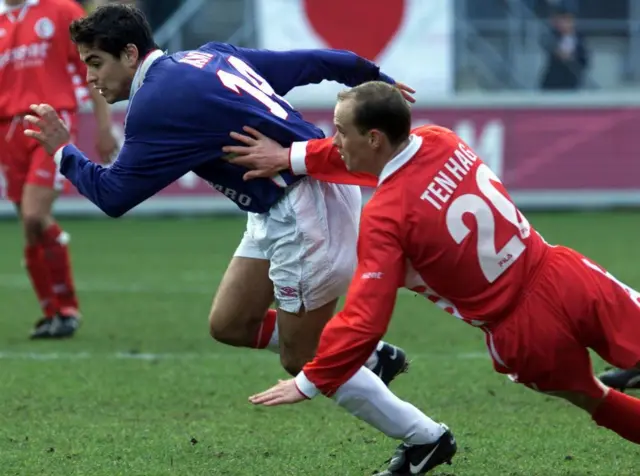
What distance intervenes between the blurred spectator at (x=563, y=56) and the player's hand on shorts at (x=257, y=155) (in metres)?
12.6

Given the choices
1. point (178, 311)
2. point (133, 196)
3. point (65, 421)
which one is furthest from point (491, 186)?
point (178, 311)

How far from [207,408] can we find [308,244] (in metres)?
1.39

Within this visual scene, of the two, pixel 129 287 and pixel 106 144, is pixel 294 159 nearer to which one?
pixel 106 144

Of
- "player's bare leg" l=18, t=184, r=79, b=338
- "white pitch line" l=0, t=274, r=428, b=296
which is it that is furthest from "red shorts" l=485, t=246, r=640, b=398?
"white pitch line" l=0, t=274, r=428, b=296

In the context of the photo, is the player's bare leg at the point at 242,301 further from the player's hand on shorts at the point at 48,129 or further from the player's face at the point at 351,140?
the player's face at the point at 351,140

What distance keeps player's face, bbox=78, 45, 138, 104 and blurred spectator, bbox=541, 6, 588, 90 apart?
12.6m

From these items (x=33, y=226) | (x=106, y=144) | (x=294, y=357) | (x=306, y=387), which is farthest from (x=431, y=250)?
(x=33, y=226)

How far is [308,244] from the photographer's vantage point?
5.23m

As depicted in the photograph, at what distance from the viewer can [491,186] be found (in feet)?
15.0

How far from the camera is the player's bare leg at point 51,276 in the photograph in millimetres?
8391

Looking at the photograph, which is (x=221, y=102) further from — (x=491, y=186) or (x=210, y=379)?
(x=210, y=379)

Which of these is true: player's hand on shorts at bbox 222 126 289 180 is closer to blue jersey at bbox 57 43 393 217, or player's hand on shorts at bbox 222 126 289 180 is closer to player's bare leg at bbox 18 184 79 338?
blue jersey at bbox 57 43 393 217

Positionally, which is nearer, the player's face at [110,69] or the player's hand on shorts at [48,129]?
the player's face at [110,69]

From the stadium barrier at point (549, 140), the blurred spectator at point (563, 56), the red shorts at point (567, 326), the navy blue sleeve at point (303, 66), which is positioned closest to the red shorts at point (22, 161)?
the navy blue sleeve at point (303, 66)
